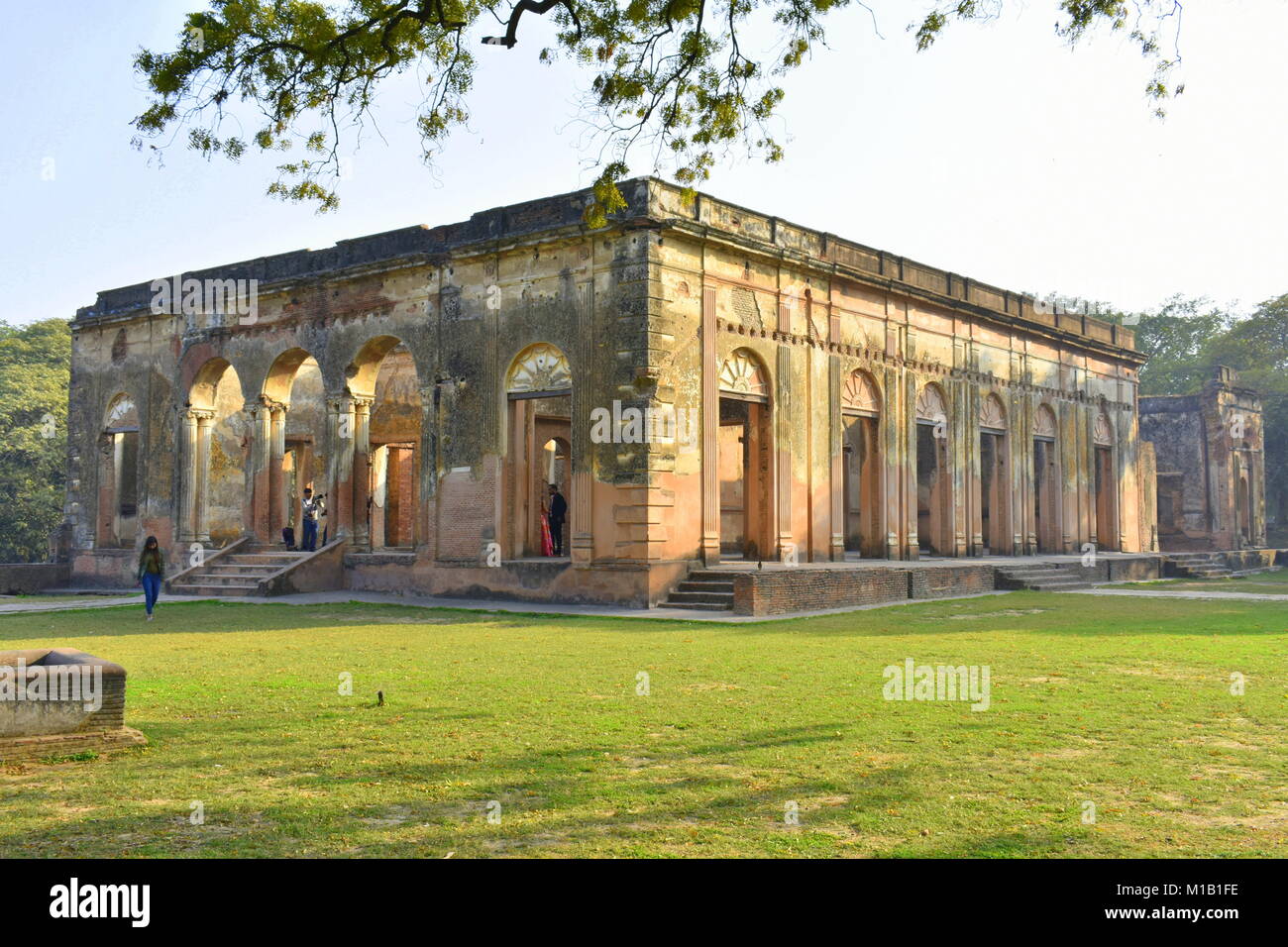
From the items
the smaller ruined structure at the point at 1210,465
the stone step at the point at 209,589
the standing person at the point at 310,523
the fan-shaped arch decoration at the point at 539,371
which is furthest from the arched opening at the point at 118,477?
the smaller ruined structure at the point at 1210,465

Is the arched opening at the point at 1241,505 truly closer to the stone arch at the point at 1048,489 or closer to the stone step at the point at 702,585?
the stone arch at the point at 1048,489

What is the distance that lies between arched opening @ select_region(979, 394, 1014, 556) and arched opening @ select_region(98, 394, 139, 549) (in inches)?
748

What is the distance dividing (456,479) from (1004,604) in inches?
355

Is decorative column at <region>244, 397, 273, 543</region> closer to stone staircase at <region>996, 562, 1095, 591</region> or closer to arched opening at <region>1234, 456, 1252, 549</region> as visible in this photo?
stone staircase at <region>996, 562, 1095, 591</region>

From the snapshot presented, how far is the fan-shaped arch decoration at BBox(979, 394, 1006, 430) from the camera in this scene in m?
25.4

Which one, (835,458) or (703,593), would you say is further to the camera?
(835,458)

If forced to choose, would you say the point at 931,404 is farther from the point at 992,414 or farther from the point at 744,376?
the point at 744,376

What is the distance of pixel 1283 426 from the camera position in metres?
45.2

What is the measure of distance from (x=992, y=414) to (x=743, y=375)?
9.56m

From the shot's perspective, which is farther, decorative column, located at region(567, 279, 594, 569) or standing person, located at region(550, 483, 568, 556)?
standing person, located at region(550, 483, 568, 556)

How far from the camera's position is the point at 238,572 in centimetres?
2052

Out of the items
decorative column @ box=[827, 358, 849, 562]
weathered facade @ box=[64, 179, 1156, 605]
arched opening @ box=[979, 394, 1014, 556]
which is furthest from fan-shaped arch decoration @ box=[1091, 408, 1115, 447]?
decorative column @ box=[827, 358, 849, 562]

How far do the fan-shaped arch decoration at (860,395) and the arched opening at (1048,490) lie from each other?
7980mm

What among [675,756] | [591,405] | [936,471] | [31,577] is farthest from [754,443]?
[31,577]
